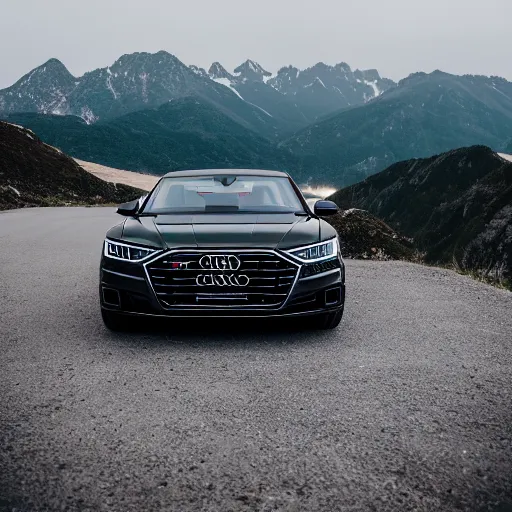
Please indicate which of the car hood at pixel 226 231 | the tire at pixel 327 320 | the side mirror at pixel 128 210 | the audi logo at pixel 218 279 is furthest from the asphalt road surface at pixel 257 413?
the side mirror at pixel 128 210

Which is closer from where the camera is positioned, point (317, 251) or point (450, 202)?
point (317, 251)

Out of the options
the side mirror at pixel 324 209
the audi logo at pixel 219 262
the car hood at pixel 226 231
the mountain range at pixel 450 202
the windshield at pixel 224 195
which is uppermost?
the windshield at pixel 224 195

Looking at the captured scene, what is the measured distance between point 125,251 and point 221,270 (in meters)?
0.90

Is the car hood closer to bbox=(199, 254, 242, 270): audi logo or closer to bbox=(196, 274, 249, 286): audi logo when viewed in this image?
bbox=(199, 254, 242, 270): audi logo

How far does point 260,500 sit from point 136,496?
1.78 ft

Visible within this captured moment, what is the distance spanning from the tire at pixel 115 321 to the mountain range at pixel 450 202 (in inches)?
1366

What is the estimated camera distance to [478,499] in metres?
2.71

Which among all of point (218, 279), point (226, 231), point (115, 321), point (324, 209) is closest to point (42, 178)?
point (324, 209)

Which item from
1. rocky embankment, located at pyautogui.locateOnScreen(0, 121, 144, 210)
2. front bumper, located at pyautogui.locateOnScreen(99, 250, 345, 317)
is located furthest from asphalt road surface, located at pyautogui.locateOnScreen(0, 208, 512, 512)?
rocky embankment, located at pyautogui.locateOnScreen(0, 121, 144, 210)

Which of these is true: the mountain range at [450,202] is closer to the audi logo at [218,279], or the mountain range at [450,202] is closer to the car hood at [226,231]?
the car hood at [226,231]

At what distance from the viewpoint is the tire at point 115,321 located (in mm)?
5557

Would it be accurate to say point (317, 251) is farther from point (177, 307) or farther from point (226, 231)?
point (177, 307)

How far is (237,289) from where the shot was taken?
17.1 feet

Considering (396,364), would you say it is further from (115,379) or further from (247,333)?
(115,379)
